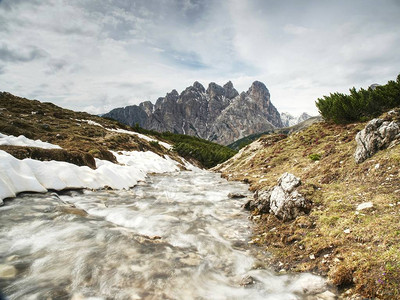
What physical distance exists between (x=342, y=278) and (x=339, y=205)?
4219 mm

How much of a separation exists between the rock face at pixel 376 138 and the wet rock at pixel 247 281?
441 inches

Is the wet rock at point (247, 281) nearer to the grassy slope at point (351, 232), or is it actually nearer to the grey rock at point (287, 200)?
the grassy slope at point (351, 232)

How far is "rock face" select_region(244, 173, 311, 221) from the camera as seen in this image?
9990mm

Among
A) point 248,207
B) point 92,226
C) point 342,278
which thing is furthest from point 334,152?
point 92,226

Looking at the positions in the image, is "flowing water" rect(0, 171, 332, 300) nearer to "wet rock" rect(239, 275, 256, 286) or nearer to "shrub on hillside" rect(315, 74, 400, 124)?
"wet rock" rect(239, 275, 256, 286)

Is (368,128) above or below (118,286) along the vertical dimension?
above

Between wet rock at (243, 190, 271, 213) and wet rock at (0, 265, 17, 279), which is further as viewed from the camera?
wet rock at (243, 190, 271, 213)

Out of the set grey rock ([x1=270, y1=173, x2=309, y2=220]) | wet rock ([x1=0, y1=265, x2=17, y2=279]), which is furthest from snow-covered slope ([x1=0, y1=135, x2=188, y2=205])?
grey rock ([x1=270, y1=173, x2=309, y2=220])

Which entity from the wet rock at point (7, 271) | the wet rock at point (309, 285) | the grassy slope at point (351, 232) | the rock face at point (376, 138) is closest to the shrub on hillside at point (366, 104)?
the rock face at point (376, 138)

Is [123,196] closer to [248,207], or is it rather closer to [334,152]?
[248,207]

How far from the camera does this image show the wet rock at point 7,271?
5.83m

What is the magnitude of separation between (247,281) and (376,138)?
1271cm

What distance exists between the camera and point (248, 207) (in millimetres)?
13438

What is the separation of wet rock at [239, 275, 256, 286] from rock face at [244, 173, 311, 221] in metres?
4.41
